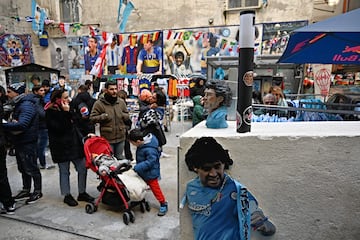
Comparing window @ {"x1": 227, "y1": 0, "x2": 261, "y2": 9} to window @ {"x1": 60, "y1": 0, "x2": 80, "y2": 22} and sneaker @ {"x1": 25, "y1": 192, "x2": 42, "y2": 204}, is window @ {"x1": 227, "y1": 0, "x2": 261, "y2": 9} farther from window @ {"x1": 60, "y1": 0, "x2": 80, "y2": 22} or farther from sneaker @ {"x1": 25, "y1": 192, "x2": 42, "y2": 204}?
sneaker @ {"x1": 25, "y1": 192, "x2": 42, "y2": 204}

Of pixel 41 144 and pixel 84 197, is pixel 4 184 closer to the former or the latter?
pixel 84 197

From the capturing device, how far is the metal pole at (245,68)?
162cm

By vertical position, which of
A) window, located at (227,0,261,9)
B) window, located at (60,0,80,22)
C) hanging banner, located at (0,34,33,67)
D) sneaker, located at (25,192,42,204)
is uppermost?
window, located at (60,0,80,22)

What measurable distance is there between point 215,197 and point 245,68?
2.76 feet

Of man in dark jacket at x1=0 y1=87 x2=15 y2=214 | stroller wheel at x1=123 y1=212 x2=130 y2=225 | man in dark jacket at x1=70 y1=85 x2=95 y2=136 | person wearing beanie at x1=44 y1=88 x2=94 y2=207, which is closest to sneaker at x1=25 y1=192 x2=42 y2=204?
man in dark jacket at x1=0 y1=87 x2=15 y2=214

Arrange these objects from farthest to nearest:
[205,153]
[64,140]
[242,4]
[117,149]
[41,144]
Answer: [242,4] < [41,144] < [117,149] < [64,140] < [205,153]

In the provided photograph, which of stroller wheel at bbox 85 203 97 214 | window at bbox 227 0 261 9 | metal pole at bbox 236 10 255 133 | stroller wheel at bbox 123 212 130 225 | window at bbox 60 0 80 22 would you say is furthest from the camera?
window at bbox 60 0 80 22

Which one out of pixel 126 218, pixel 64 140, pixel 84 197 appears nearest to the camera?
pixel 126 218

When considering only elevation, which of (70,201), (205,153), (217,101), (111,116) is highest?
(217,101)

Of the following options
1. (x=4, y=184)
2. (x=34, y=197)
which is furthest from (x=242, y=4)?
(x=4, y=184)

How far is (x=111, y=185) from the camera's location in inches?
134

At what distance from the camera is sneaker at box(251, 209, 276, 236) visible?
1706mm

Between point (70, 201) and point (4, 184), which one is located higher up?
point (4, 184)

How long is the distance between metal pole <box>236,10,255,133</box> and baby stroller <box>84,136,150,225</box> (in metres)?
2.06
